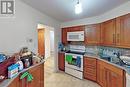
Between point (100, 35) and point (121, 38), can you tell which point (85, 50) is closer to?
point (100, 35)

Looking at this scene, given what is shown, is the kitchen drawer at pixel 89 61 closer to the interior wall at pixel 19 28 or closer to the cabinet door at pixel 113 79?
the cabinet door at pixel 113 79

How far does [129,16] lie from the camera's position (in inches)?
116

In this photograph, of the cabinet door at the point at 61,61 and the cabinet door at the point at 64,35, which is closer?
the cabinet door at the point at 61,61

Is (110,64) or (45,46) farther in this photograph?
(45,46)

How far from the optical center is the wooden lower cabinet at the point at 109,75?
288cm

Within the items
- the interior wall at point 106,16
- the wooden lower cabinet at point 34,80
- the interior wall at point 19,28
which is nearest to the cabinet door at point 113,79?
the interior wall at point 106,16

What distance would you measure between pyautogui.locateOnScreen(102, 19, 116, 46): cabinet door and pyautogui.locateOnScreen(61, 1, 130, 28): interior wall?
0.60 ft

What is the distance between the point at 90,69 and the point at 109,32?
140cm

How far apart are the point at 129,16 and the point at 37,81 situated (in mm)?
2491

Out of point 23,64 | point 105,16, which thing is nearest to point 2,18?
point 23,64

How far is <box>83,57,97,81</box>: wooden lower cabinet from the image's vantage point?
444cm

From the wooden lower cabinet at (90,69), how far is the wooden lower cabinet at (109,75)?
216 millimetres

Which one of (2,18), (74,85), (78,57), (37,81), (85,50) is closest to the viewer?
(2,18)

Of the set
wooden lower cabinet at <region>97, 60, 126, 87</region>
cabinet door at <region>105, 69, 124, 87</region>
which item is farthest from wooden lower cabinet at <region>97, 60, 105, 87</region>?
cabinet door at <region>105, 69, 124, 87</region>
